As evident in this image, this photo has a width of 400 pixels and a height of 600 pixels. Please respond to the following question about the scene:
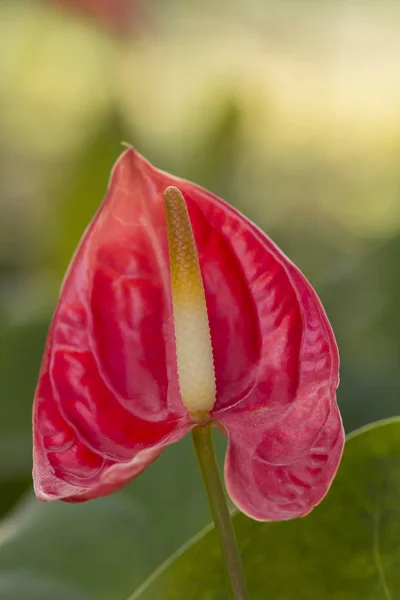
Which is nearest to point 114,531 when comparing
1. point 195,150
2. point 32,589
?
point 32,589

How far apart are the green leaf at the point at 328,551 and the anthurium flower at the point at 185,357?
0.22ft

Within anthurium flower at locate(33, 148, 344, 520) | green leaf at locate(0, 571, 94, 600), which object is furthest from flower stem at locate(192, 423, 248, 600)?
green leaf at locate(0, 571, 94, 600)

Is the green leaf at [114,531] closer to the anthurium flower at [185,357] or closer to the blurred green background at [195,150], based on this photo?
the blurred green background at [195,150]

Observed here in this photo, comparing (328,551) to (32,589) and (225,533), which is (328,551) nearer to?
(225,533)

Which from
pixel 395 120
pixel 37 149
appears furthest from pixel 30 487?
pixel 395 120

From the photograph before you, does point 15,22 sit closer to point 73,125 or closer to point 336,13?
point 73,125

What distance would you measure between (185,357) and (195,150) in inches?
33.2

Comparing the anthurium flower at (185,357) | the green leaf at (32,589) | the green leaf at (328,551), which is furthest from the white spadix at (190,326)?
the green leaf at (32,589)

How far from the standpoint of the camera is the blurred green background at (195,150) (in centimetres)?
82

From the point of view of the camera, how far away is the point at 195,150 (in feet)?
4.03

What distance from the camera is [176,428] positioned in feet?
1.45

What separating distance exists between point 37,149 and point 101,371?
4.84 ft

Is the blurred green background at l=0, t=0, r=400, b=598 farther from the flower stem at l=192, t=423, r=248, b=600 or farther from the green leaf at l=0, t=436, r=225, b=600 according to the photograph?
the flower stem at l=192, t=423, r=248, b=600

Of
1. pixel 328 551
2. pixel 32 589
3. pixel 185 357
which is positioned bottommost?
pixel 32 589
